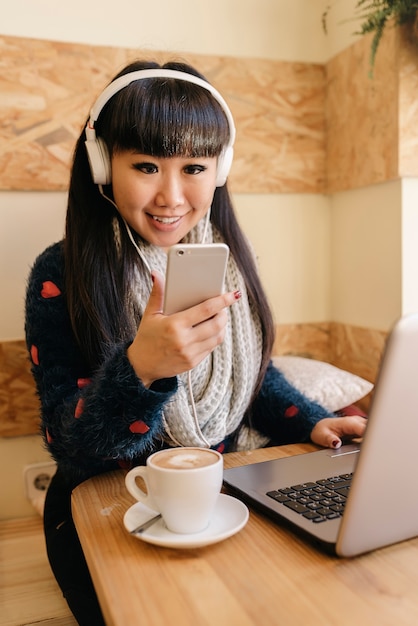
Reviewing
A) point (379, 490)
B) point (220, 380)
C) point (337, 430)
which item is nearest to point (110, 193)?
point (220, 380)

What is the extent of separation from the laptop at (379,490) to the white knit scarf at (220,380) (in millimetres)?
302

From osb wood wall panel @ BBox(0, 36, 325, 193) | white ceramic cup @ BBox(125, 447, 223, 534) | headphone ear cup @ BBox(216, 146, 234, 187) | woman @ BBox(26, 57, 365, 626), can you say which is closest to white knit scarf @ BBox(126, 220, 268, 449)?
woman @ BBox(26, 57, 365, 626)

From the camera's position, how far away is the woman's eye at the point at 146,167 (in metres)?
1.04

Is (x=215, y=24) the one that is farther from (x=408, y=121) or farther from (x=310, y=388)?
(x=310, y=388)

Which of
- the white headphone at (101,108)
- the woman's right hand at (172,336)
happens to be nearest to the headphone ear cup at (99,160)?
the white headphone at (101,108)

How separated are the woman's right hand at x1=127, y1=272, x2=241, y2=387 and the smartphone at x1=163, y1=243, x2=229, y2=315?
12mm

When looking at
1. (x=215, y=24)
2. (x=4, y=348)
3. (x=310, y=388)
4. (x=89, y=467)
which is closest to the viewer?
(x=89, y=467)

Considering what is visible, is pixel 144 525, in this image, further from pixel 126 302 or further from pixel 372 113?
pixel 372 113

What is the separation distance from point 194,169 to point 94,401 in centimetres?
48

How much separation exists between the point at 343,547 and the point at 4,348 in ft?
3.64

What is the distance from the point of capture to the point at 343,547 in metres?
0.60

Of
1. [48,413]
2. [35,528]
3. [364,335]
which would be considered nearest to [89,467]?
[48,413]

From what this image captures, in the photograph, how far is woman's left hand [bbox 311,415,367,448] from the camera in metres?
1.05

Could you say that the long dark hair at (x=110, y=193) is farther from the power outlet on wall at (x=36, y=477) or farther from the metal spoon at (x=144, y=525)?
the power outlet on wall at (x=36, y=477)
